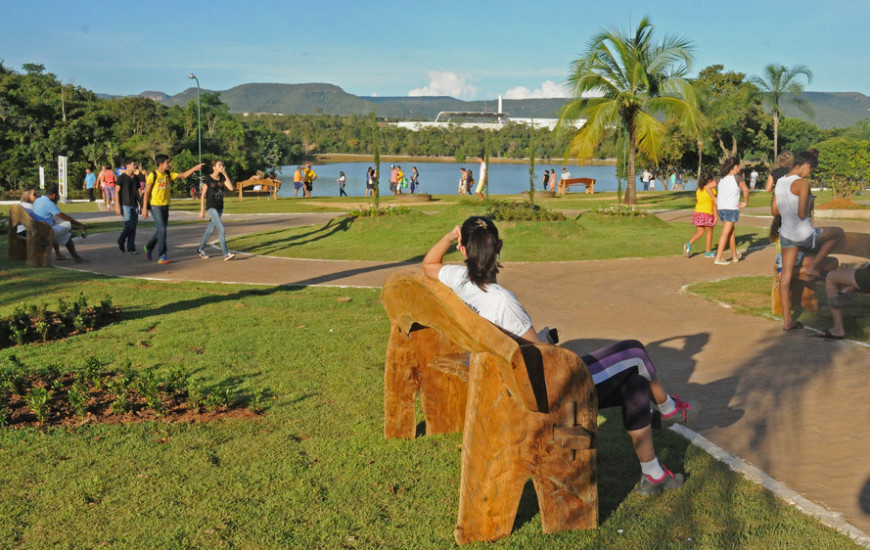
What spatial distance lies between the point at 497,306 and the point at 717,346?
12.6 ft

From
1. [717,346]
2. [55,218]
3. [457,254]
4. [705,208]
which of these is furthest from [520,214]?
[717,346]

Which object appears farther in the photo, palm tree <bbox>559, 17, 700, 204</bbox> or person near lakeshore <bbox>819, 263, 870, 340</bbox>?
palm tree <bbox>559, 17, 700, 204</bbox>

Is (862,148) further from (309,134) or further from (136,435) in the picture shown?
(309,134)

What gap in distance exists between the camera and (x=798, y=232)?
779 cm

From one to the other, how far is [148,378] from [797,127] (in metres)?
84.6

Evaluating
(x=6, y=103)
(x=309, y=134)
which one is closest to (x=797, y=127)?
(x=6, y=103)

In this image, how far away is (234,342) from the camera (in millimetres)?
7359

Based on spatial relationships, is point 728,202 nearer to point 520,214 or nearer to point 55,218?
point 520,214

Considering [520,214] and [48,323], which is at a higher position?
[520,214]

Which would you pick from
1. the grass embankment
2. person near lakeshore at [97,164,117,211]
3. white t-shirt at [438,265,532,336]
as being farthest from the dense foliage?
white t-shirt at [438,265,532,336]

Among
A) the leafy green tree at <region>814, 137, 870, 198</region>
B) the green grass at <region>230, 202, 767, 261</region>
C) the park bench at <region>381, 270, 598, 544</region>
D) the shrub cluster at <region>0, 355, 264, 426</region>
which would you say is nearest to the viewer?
the park bench at <region>381, 270, 598, 544</region>

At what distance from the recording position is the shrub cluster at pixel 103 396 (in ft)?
17.3

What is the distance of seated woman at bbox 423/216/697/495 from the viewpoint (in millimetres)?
3961

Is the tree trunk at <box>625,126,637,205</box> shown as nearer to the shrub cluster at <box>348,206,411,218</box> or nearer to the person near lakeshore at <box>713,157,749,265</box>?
the shrub cluster at <box>348,206,411,218</box>
